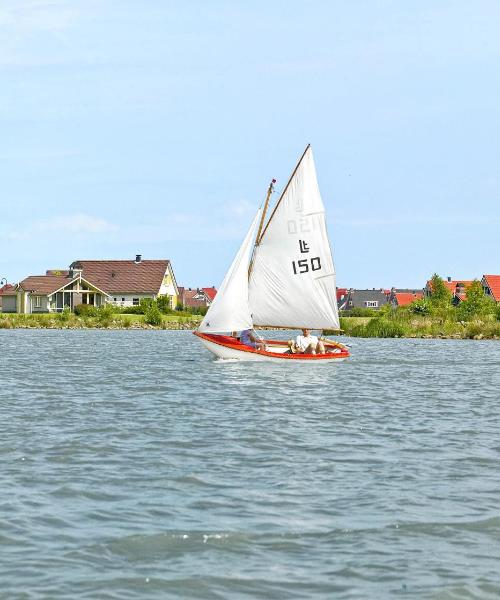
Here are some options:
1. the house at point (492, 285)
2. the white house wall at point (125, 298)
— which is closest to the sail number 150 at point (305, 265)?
the white house wall at point (125, 298)

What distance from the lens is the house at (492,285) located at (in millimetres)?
150125

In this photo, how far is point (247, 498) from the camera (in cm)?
1429

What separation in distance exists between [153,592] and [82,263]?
142489mm

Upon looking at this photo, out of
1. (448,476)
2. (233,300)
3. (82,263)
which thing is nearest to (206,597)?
(448,476)

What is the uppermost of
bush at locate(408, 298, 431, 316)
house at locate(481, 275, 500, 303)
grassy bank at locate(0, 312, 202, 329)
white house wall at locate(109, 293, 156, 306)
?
house at locate(481, 275, 500, 303)

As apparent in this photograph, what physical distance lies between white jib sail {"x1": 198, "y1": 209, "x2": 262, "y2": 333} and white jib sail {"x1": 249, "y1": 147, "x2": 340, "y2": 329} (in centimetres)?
61

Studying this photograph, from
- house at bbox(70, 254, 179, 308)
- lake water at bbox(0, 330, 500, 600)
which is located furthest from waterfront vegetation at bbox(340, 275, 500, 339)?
lake water at bbox(0, 330, 500, 600)

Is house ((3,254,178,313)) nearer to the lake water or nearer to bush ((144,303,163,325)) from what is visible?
bush ((144,303,163,325))

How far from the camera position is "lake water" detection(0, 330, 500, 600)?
10.6m

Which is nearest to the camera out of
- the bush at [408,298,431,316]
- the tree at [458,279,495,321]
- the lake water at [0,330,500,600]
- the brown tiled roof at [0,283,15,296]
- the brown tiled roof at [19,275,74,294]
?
the lake water at [0,330,500,600]

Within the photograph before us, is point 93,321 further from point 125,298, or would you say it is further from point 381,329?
point 381,329

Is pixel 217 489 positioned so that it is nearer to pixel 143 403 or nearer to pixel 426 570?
pixel 426 570

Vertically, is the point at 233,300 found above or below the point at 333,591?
above

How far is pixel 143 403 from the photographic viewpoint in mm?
29141
